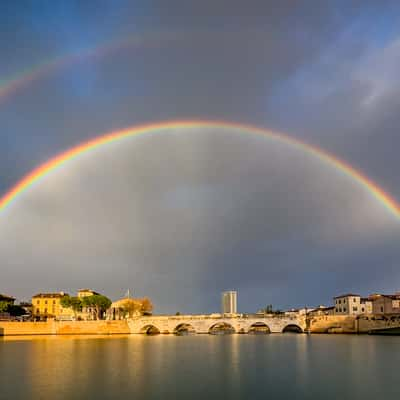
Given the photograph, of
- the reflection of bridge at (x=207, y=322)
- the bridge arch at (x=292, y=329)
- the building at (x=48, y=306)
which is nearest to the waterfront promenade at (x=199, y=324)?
the reflection of bridge at (x=207, y=322)

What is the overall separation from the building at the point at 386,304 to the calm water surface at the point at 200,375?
4805 centimetres

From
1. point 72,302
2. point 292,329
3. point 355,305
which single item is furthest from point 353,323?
point 72,302

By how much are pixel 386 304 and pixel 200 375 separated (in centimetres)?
7153

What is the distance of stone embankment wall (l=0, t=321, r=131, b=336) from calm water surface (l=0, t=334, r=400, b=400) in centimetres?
4403

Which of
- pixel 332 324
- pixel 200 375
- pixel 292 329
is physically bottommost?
pixel 292 329

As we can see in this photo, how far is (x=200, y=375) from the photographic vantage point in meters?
32.5

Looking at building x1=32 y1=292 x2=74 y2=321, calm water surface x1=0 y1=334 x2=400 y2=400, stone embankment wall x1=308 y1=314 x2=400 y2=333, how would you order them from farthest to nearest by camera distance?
1. building x1=32 y1=292 x2=74 y2=321
2. stone embankment wall x1=308 y1=314 x2=400 y2=333
3. calm water surface x1=0 y1=334 x2=400 y2=400

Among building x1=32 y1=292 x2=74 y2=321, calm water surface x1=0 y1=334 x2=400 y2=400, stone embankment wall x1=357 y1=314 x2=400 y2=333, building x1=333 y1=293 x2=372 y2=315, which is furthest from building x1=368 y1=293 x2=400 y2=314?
building x1=32 y1=292 x2=74 y2=321

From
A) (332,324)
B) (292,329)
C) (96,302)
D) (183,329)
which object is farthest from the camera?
(183,329)

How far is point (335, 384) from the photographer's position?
93.0 feet

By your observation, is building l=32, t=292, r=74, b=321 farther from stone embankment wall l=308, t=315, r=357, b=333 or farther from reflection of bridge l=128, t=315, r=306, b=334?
stone embankment wall l=308, t=315, r=357, b=333

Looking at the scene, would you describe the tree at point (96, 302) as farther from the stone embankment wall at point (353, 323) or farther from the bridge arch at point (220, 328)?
the stone embankment wall at point (353, 323)

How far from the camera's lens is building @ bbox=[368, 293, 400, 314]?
9100 cm

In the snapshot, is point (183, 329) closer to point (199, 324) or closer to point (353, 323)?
point (199, 324)
